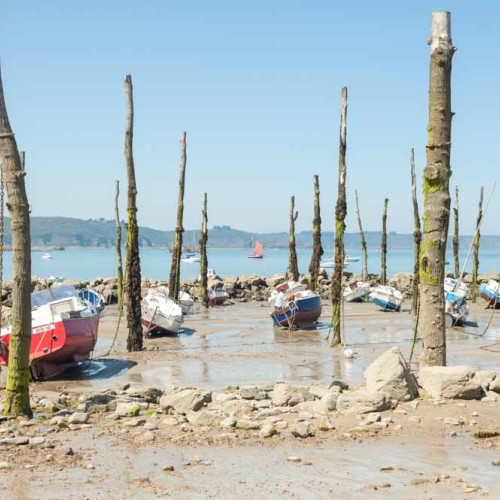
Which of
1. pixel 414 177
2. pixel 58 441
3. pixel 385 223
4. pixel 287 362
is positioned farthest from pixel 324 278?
pixel 58 441

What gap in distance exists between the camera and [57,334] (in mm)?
20422

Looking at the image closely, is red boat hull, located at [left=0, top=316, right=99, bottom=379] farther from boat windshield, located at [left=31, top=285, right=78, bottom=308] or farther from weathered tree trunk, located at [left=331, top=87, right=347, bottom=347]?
weathered tree trunk, located at [left=331, top=87, right=347, bottom=347]

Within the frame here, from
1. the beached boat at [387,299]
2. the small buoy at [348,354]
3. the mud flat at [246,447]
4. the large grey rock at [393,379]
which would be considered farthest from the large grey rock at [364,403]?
the beached boat at [387,299]

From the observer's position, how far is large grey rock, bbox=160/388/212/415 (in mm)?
13172

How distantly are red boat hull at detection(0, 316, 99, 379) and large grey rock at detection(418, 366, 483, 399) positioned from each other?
11057 millimetres

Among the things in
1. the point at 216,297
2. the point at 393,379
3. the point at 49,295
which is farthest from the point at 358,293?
the point at 393,379

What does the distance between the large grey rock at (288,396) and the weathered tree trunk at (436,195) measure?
2.24m

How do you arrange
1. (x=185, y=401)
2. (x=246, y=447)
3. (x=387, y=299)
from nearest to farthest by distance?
(x=246, y=447) < (x=185, y=401) < (x=387, y=299)

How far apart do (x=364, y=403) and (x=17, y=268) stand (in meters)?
6.26

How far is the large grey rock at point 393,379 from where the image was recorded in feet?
40.7

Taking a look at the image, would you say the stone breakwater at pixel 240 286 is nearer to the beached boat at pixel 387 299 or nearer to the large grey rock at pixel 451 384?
the beached boat at pixel 387 299

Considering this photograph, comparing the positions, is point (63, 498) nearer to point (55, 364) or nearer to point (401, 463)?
point (401, 463)

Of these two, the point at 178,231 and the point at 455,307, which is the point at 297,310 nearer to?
the point at 455,307

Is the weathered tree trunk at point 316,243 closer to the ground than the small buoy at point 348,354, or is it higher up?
higher up
